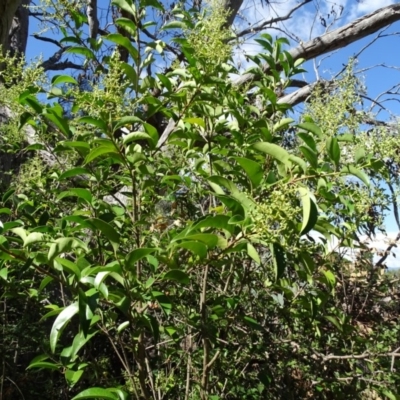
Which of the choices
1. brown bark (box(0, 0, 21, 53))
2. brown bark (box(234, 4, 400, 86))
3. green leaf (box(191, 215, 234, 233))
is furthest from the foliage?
brown bark (box(234, 4, 400, 86))

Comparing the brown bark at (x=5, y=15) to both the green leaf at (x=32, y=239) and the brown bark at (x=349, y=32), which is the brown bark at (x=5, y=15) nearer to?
the green leaf at (x=32, y=239)

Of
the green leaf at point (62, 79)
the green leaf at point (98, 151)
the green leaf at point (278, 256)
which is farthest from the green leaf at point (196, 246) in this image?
the green leaf at point (62, 79)

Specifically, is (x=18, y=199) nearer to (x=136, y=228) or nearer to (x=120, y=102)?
(x=136, y=228)

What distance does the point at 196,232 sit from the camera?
1048 millimetres

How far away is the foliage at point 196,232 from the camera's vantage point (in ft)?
3.31

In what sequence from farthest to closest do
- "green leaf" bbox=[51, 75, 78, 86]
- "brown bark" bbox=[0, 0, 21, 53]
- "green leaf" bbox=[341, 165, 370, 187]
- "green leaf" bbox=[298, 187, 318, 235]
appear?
"brown bark" bbox=[0, 0, 21, 53], "green leaf" bbox=[51, 75, 78, 86], "green leaf" bbox=[341, 165, 370, 187], "green leaf" bbox=[298, 187, 318, 235]

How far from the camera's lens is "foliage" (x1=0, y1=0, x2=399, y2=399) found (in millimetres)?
1010

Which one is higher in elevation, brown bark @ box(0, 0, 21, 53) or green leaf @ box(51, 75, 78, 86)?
brown bark @ box(0, 0, 21, 53)

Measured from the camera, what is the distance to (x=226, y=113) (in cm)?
149

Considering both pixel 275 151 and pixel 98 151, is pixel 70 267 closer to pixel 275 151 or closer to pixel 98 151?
pixel 98 151

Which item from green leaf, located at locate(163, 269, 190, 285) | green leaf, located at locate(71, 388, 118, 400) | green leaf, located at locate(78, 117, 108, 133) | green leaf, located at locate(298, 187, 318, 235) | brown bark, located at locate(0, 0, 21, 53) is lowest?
green leaf, located at locate(71, 388, 118, 400)

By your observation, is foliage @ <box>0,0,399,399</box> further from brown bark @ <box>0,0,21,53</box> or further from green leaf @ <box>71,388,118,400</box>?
brown bark @ <box>0,0,21,53</box>

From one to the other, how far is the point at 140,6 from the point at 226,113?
15.3 inches

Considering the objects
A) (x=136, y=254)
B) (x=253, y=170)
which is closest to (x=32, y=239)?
(x=136, y=254)
